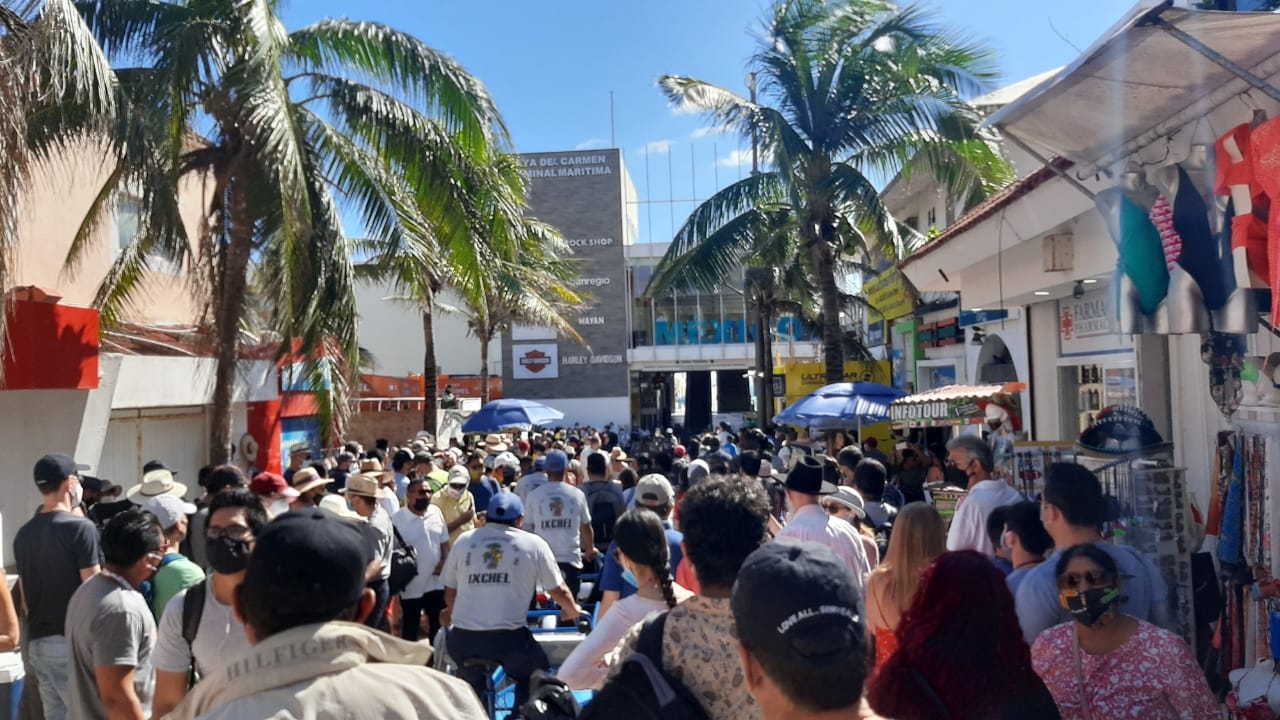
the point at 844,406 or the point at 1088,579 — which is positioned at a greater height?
the point at 844,406

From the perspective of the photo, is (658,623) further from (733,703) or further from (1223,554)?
(1223,554)

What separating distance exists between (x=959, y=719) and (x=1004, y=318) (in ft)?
37.1

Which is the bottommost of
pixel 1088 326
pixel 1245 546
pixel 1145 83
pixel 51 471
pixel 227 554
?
pixel 1245 546

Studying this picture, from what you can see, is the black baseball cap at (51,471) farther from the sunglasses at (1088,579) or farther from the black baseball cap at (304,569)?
the sunglasses at (1088,579)

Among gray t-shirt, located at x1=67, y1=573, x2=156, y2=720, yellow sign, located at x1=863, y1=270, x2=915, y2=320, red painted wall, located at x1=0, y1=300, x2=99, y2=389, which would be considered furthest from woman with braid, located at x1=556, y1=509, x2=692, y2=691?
yellow sign, located at x1=863, y1=270, x2=915, y2=320

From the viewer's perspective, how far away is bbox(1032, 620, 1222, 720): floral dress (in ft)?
10.2

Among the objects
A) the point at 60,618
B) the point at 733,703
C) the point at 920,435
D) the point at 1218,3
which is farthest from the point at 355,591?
the point at 920,435

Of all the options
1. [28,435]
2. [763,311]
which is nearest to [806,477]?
[28,435]

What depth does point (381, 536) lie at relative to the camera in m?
6.39

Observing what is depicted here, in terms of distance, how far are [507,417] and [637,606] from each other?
12352 mm

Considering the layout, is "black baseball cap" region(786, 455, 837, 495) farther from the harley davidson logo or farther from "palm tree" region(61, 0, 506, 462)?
the harley davidson logo

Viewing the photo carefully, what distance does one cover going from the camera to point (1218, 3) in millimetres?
5617

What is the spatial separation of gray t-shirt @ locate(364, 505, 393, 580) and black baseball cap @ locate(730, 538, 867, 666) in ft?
14.7

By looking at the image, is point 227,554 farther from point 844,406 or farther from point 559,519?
point 844,406
